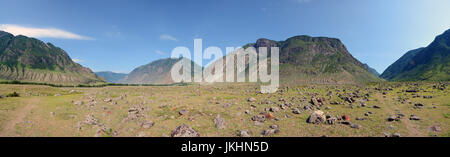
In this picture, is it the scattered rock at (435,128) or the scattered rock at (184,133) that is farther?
the scattered rock at (435,128)

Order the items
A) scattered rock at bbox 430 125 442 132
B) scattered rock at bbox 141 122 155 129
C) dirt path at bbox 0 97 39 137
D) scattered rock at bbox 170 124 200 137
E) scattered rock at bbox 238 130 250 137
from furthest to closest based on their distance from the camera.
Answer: scattered rock at bbox 141 122 155 129 < dirt path at bbox 0 97 39 137 < scattered rock at bbox 238 130 250 137 < scattered rock at bbox 430 125 442 132 < scattered rock at bbox 170 124 200 137

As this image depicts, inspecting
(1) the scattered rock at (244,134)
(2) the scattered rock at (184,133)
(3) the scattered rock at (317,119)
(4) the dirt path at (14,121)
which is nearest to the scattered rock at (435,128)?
(3) the scattered rock at (317,119)

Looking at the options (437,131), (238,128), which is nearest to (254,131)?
(238,128)

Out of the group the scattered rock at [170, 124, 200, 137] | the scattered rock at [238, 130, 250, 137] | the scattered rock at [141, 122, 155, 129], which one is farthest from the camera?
the scattered rock at [141, 122, 155, 129]

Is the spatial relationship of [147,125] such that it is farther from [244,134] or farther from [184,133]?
[244,134]

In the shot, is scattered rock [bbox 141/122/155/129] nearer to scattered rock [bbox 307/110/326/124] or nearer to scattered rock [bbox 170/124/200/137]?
scattered rock [bbox 170/124/200/137]

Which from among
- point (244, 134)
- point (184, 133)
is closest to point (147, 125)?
point (184, 133)

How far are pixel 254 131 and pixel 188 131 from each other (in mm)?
6524

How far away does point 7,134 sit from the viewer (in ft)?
50.4

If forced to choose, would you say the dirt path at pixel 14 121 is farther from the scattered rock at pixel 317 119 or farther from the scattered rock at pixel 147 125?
the scattered rock at pixel 317 119

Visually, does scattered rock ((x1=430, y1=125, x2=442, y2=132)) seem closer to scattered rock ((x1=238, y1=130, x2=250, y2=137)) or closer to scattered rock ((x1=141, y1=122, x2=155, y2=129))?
scattered rock ((x1=238, y1=130, x2=250, y2=137))

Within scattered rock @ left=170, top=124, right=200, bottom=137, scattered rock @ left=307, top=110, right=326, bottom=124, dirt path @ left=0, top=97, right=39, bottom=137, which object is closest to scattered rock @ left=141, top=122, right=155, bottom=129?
scattered rock @ left=170, top=124, right=200, bottom=137

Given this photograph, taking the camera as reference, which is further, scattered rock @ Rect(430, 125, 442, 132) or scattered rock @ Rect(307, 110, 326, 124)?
scattered rock @ Rect(307, 110, 326, 124)

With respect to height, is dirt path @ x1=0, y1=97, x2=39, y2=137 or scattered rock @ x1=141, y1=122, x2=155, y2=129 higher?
dirt path @ x1=0, y1=97, x2=39, y2=137
